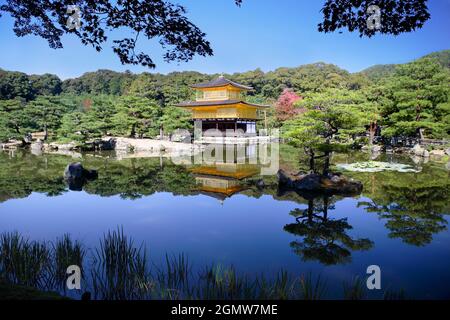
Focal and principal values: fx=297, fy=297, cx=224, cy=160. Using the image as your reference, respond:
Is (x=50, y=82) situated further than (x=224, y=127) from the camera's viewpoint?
Yes

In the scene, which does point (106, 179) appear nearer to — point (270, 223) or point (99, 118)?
point (270, 223)

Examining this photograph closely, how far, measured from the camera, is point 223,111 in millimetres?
29328

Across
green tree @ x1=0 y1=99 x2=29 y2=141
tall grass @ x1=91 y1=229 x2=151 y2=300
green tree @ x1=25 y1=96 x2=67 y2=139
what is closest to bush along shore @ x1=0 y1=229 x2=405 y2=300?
tall grass @ x1=91 y1=229 x2=151 y2=300

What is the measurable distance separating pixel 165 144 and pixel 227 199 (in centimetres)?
1733

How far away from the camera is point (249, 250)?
5.56 meters

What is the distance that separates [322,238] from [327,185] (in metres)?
4.72

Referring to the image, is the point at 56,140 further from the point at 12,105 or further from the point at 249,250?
the point at 249,250

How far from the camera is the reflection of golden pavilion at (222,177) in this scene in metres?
10.8

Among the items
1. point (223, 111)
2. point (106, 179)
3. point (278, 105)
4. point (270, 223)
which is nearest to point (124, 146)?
point (223, 111)

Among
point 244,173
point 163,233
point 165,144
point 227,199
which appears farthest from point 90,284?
point 165,144

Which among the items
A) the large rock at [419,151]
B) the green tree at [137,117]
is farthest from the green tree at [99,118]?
the large rock at [419,151]

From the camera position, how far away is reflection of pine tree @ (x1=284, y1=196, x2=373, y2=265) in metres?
5.29

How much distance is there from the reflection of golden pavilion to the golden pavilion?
1277 cm

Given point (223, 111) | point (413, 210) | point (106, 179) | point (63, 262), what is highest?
point (223, 111)
